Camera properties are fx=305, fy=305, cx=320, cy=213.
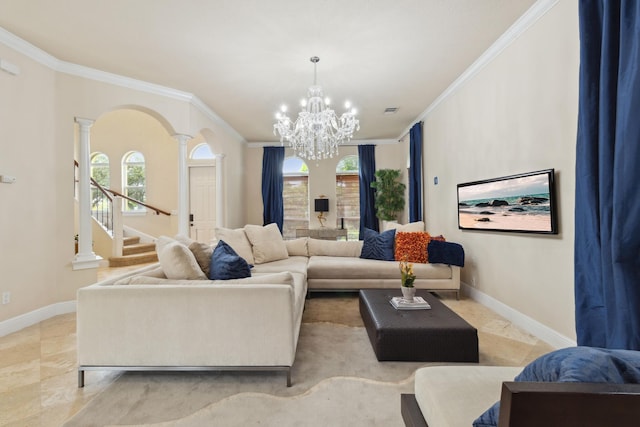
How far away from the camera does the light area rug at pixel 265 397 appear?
163cm

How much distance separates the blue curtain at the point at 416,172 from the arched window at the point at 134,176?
251 inches

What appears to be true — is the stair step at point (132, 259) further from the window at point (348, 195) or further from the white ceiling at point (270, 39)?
the window at point (348, 195)

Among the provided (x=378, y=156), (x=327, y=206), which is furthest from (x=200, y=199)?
(x=378, y=156)

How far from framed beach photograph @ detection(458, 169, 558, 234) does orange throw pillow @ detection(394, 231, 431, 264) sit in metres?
0.52

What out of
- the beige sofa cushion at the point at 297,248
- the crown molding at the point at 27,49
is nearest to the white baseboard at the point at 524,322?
the beige sofa cushion at the point at 297,248

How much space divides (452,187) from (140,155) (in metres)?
7.30

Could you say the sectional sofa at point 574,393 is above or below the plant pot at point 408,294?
above

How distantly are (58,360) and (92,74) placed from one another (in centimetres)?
311

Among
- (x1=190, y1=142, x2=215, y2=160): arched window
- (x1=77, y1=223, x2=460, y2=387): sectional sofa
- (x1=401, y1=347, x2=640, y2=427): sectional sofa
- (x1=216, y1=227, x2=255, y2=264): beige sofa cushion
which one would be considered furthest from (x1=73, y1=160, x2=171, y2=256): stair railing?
(x1=401, y1=347, x2=640, y2=427): sectional sofa

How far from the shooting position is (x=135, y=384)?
6.44ft

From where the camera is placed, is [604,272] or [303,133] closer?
[604,272]

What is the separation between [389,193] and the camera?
6.70 meters

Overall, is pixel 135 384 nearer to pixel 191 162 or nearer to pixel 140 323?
pixel 140 323

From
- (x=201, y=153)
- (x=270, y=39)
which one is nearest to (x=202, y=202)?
(x=201, y=153)
